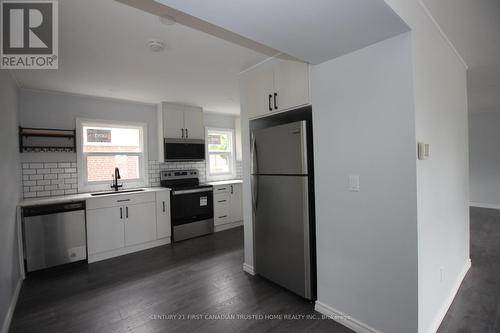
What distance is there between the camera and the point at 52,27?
186 cm

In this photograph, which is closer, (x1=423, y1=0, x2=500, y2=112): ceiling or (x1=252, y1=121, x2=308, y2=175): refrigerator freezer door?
(x1=423, y1=0, x2=500, y2=112): ceiling

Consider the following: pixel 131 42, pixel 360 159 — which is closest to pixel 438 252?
pixel 360 159

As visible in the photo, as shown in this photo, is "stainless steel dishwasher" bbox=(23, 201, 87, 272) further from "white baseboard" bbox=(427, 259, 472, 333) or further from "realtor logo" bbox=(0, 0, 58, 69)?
"white baseboard" bbox=(427, 259, 472, 333)

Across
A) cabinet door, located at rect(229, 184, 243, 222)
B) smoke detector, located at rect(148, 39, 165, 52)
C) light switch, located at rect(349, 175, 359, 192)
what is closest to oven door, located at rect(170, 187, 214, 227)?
cabinet door, located at rect(229, 184, 243, 222)

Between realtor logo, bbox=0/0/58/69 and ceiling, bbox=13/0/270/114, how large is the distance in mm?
72

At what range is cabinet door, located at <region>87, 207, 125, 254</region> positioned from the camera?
3.34 metres

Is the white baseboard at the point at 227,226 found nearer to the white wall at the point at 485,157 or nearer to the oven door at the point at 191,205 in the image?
the oven door at the point at 191,205

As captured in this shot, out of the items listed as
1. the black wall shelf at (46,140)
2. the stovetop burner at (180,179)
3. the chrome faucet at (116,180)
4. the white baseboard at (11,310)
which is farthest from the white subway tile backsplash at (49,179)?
the stovetop burner at (180,179)

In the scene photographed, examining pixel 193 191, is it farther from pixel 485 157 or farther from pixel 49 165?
pixel 485 157

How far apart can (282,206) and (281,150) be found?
1.84ft

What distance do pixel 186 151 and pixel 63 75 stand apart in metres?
2.13

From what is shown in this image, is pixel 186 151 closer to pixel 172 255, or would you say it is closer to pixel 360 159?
pixel 172 255

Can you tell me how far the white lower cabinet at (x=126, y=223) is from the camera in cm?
338

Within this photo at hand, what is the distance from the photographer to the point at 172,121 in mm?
4395
